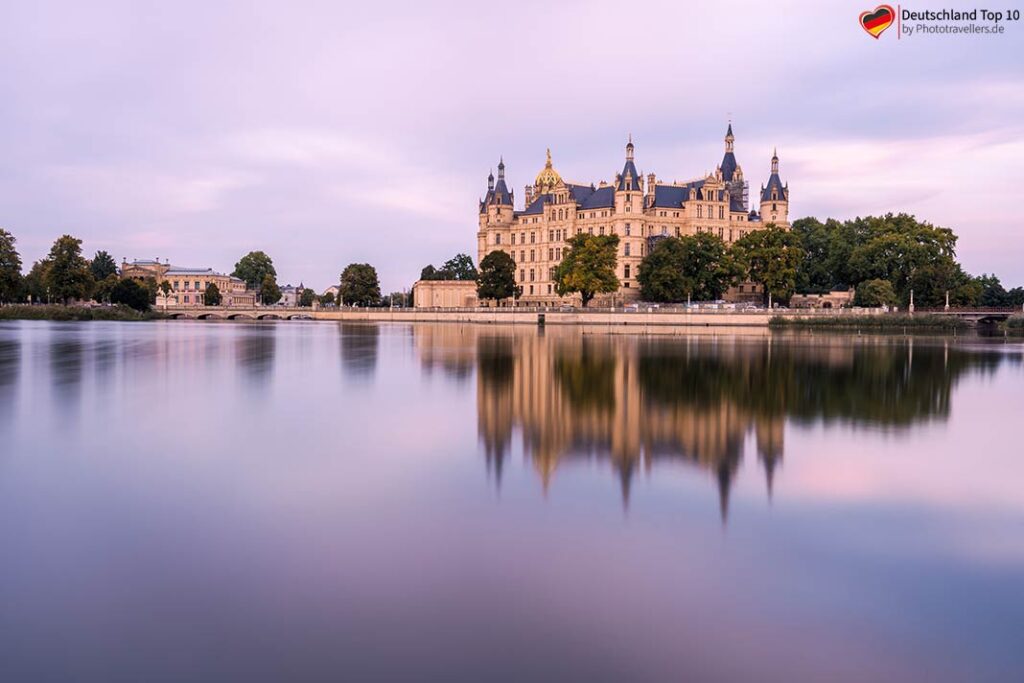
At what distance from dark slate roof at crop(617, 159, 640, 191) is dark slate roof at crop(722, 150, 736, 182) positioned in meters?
16.9

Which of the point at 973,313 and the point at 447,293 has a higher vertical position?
the point at 447,293

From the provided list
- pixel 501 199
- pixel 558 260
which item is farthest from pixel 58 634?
pixel 501 199

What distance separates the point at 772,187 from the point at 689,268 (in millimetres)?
26580

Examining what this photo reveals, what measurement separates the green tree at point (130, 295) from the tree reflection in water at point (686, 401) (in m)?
75.4

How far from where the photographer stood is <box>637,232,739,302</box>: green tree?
7775 cm

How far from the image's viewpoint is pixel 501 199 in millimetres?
109812

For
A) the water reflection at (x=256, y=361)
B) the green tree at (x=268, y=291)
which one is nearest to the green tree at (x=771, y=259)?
the water reflection at (x=256, y=361)

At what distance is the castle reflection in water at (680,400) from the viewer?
38.7ft

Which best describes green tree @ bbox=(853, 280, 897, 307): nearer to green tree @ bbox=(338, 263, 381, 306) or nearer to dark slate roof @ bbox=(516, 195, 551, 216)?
dark slate roof @ bbox=(516, 195, 551, 216)

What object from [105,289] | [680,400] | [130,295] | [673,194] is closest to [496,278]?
[673,194]

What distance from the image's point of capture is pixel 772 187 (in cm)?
9800

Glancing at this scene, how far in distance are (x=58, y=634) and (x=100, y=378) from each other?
712 inches

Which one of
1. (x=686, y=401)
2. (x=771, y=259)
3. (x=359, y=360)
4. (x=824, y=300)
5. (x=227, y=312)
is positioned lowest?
(x=686, y=401)

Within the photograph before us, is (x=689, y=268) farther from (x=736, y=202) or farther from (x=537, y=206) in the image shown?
(x=537, y=206)
